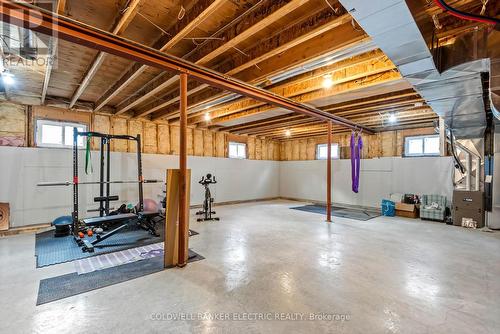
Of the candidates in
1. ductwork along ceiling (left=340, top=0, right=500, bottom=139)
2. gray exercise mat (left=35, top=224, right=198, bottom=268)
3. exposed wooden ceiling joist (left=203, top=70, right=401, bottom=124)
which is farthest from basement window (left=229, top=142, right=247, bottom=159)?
ductwork along ceiling (left=340, top=0, right=500, bottom=139)

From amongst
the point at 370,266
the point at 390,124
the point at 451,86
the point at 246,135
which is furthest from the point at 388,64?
the point at 246,135

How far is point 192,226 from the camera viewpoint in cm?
514

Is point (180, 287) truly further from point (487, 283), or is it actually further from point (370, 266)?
point (487, 283)

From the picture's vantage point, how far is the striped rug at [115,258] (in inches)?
116

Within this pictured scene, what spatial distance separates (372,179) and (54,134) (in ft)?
29.5

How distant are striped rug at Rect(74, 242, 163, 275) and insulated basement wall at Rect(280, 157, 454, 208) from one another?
663 cm

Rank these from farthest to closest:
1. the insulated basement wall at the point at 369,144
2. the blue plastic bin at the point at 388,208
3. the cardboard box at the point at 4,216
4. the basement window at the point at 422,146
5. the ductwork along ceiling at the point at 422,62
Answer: the insulated basement wall at the point at 369,144
the basement window at the point at 422,146
the blue plastic bin at the point at 388,208
the cardboard box at the point at 4,216
the ductwork along ceiling at the point at 422,62

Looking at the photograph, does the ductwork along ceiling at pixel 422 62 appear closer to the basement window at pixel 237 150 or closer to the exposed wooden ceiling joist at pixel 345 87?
the exposed wooden ceiling joist at pixel 345 87

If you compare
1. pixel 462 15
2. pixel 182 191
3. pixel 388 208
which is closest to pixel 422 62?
pixel 462 15

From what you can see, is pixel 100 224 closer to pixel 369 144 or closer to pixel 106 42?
pixel 106 42

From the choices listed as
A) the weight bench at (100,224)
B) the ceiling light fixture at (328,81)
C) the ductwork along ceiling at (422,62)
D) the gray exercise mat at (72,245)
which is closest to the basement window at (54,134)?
the gray exercise mat at (72,245)

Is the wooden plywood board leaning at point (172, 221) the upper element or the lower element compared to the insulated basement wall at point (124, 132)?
lower

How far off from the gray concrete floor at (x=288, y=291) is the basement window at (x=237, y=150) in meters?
5.39

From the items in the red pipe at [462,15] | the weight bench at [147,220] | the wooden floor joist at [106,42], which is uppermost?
the wooden floor joist at [106,42]
